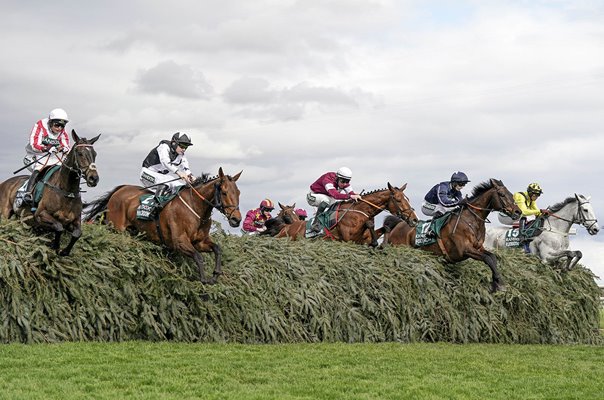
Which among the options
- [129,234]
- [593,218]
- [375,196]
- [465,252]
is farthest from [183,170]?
[593,218]

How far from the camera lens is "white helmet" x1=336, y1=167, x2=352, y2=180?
60.4 feet

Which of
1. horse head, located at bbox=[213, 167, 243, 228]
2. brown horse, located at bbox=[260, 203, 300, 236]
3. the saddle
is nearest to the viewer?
horse head, located at bbox=[213, 167, 243, 228]

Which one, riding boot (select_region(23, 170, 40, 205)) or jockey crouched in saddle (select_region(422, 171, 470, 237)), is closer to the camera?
riding boot (select_region(23, 170, 40, 205))

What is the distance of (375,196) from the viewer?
17484 millimetres

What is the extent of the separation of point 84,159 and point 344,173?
25.6ft

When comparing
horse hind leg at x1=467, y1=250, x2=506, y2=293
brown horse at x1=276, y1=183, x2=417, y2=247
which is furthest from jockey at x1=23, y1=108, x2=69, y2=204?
horse hind leg at x1=467, y1=250, x2=506, y2=293

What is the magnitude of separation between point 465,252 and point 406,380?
280 inches

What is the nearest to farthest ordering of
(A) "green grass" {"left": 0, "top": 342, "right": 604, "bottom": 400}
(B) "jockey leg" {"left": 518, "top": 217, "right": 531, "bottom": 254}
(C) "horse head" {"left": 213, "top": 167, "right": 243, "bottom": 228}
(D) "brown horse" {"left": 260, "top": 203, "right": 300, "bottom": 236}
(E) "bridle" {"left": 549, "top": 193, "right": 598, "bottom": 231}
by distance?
1. (A) "green grass" {"left": 0, "top": 342, "right": 604, "bottom": 400}
2. (C) "horse head" {"left": 213, "top": 167, "right": 243, "bottom": 228}
3. (E) "bridle" {"left": 549, "top": 193, "right": 598, "bottom": 231}
4. (B) "jockey leg" {"left": 518, "top": 217, "right": 531, "bottom": 254}
5. (D) "brown horse" {"left": 260, "top": 203, "right": 300, "bottom": 236}

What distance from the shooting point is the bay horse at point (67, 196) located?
11797 mm

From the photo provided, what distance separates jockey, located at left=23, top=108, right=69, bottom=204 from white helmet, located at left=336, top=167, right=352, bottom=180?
6884mm

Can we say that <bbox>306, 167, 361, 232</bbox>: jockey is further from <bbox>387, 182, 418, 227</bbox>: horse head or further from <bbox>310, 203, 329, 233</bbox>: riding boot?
<bbox>387, 182, 418, 227</bbox>: horse head

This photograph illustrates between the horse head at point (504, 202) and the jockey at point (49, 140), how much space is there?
8.50 m

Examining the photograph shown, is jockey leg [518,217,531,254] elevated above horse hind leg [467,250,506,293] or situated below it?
above

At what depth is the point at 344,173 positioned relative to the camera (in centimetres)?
1841
